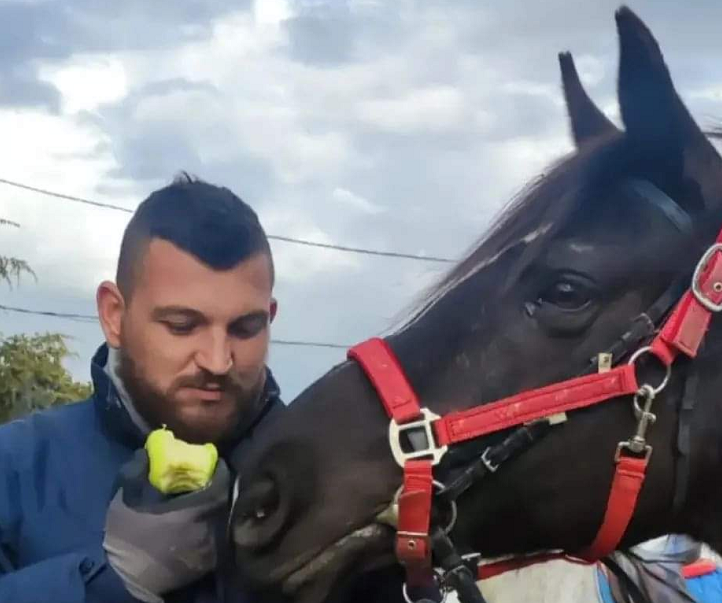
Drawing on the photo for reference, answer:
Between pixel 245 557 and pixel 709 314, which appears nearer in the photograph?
pixel 245 557

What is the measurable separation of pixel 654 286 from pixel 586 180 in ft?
1.01

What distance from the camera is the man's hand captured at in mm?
2275

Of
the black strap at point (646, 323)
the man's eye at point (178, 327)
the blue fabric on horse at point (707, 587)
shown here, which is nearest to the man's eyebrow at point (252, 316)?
the man's eye at point (178, 327)

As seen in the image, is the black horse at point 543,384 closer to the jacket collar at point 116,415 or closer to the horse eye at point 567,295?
the horse eye at point 567,295

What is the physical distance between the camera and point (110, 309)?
2770 mm

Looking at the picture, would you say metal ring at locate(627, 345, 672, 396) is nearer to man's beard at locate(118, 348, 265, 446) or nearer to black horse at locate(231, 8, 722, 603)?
black horse at locate(231, 8, 722, 603)

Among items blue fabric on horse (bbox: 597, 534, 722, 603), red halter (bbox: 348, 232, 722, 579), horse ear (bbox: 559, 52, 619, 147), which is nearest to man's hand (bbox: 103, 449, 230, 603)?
red halter (bbox: 348, 232, 722, 579)

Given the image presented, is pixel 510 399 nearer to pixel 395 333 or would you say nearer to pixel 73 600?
pixel 395 333

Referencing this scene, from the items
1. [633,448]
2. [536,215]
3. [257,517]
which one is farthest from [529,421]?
[257,517]

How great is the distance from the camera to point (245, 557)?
8.08ft

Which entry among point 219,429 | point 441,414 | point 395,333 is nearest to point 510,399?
point 441,414

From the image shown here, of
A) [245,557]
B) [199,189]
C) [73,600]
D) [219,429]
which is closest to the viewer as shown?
[73,600]

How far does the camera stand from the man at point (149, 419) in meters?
2.32

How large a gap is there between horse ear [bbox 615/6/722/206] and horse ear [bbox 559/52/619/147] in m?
0.42
